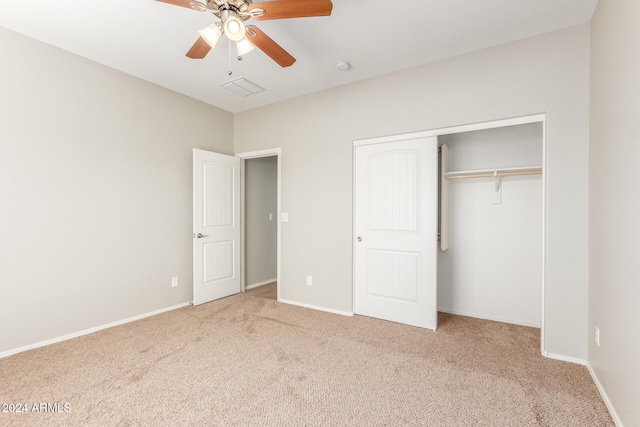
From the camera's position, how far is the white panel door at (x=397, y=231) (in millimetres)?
3035

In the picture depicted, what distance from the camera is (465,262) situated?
11.5 ft

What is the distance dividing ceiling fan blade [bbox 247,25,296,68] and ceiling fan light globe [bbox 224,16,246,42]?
11cm

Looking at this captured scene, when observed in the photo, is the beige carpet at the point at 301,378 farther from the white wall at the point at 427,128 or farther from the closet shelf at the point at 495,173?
the closet shelf at the point at 495,173

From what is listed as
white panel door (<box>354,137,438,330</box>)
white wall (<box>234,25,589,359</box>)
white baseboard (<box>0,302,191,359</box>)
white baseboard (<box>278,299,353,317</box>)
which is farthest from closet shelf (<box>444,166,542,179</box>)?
white baseboard (<box>0,302,191,359</box>)

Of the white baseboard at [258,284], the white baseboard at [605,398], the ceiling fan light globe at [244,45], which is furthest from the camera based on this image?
the white baseboard at [258,284]

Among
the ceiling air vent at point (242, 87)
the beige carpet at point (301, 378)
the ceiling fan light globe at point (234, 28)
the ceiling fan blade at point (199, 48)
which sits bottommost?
the beige carpet at point (301, 378)

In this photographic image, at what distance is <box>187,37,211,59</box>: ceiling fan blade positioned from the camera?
2057mm

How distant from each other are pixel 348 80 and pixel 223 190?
2.18 meters

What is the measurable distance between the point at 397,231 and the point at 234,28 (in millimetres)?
2359

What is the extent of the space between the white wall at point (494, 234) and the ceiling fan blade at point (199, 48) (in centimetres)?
271

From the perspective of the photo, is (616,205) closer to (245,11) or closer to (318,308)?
(245,11)

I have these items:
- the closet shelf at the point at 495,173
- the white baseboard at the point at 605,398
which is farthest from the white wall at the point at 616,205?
the closet shelf at the point at 495,173

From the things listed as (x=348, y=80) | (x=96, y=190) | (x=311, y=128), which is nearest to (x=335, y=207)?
(x=311, y=128)

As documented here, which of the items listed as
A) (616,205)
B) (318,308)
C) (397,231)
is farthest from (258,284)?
(616,205)
